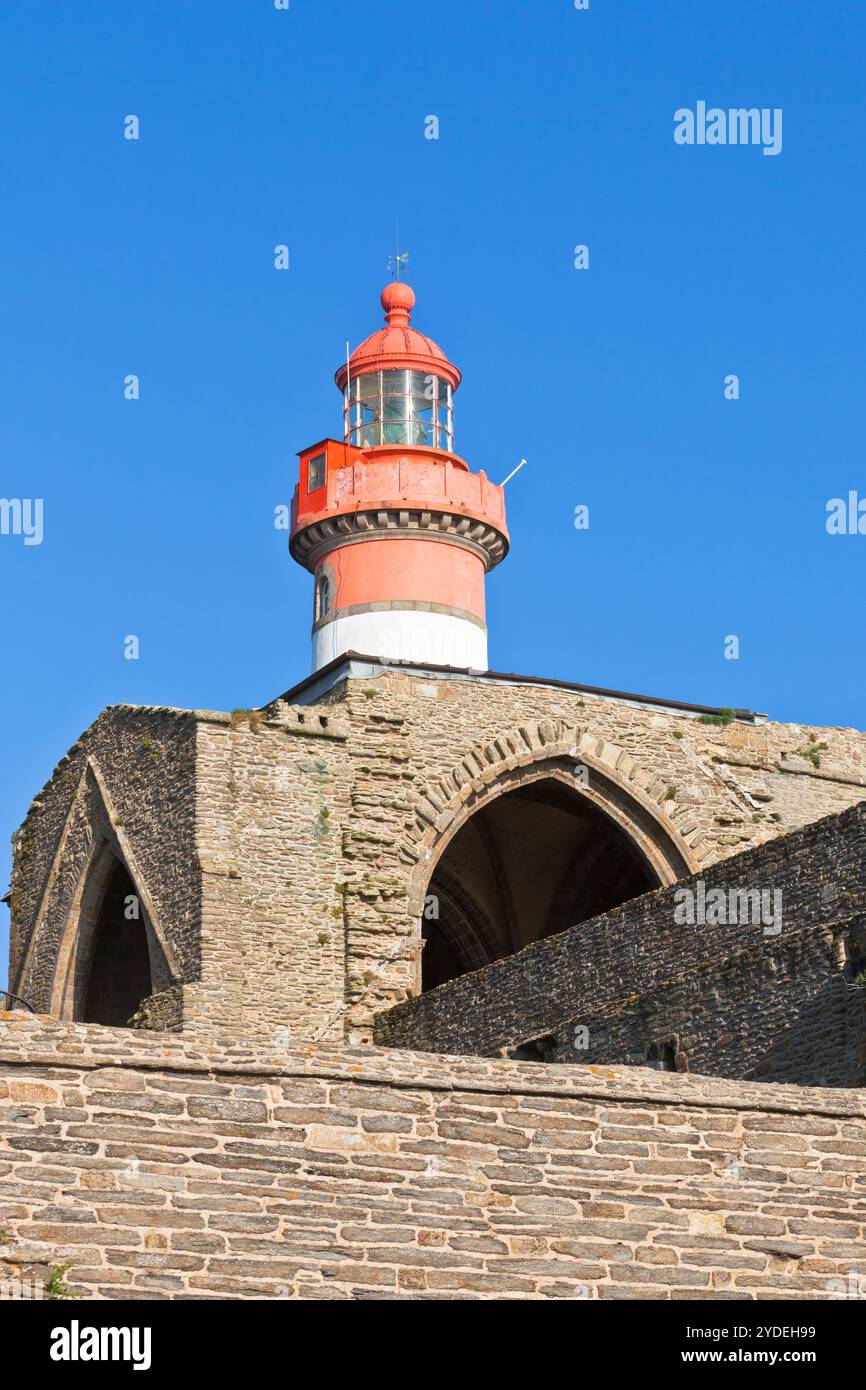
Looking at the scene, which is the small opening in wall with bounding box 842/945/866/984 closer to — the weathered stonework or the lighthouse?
the weathered stonework

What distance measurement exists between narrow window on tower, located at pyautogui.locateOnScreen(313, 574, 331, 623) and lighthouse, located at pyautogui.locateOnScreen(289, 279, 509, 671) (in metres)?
0.02

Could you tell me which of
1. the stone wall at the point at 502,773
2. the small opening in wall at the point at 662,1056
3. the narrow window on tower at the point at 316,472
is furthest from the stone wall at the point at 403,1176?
the narrow window on tower at the point at 316,472

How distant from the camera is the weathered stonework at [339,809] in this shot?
76.7ft

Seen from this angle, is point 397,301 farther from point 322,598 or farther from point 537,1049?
point 537,1049

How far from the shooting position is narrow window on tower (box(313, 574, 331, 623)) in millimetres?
32156

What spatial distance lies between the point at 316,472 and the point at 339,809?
9892mm

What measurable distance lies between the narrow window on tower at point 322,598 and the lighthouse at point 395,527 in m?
0.02

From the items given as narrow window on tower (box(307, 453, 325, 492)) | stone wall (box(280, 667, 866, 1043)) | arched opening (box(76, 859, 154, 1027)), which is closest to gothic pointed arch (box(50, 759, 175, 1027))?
arched opening (box(76, 859, 154, 1027))

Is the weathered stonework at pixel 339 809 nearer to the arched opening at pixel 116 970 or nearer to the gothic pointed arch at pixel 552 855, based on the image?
the gothic pointed arch at pixel 552 855

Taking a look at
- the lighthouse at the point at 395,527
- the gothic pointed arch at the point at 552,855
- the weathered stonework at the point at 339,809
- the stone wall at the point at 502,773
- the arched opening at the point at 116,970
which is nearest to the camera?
the weathered stonework at the point at 339,809

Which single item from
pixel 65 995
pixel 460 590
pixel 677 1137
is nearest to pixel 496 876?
pixel 460 590

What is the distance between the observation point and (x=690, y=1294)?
11102 mm

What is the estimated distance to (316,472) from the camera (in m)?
33.3

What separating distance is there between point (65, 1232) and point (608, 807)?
17043mm
